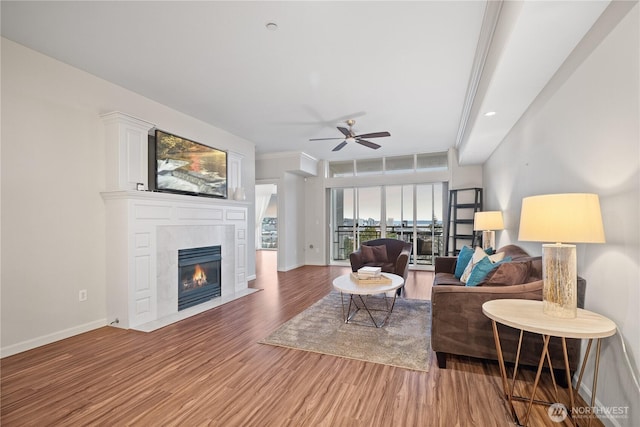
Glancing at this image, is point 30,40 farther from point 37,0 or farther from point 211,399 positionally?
point 211,399

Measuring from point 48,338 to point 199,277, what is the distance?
1.70m

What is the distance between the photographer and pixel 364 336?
300cm

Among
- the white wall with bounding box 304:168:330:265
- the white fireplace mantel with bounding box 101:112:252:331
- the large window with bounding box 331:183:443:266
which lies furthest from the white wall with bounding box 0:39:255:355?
the large window with bounding box 331:183:443:266

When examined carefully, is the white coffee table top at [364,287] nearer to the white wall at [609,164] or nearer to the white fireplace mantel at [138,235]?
the white wall at [609,164]

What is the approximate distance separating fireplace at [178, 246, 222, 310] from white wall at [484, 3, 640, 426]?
421 cm

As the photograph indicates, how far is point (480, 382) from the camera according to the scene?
2.16 metres

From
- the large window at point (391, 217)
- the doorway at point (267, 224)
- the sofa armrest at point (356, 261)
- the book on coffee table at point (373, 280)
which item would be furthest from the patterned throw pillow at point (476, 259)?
the doorway at point (267, 224)

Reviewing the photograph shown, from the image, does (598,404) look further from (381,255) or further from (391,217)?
(391,217)

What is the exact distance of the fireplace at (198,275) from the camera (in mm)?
3961

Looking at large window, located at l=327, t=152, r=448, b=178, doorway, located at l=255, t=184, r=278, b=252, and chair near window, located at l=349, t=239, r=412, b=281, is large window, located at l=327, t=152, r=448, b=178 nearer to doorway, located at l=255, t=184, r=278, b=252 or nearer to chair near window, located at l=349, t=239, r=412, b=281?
chair near window, located at l=349, t=239, r=412, b=281

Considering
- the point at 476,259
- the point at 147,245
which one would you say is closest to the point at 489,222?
the point at 476,259

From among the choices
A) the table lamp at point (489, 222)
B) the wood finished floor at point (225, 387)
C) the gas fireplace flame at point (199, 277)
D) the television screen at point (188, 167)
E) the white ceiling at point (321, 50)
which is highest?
the white ceiling at point (321, 50)

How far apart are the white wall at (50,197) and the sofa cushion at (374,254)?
376cm

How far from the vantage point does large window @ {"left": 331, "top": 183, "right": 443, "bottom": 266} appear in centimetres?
706
